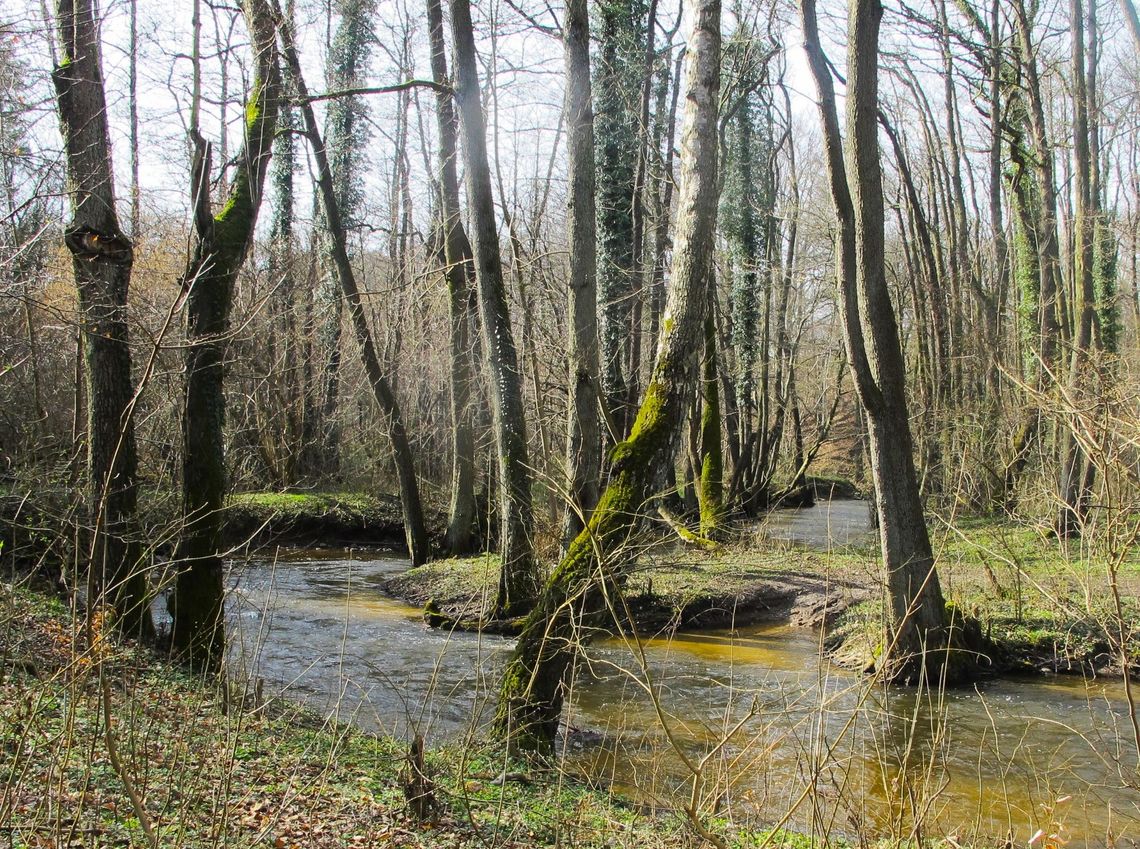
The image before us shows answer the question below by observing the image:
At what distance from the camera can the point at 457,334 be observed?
1554 cm

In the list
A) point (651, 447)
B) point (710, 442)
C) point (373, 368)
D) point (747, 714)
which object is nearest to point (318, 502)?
point (373, 368)

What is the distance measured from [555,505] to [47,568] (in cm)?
620

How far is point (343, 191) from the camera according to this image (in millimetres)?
23422

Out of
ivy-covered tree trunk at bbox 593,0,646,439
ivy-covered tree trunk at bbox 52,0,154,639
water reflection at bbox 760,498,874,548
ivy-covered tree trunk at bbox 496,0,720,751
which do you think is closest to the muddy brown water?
ivy-covered tree trunk at bbox 496,0,720,751

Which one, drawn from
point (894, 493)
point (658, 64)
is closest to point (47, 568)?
point (894, 493)

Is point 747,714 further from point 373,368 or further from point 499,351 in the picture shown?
point 373,368

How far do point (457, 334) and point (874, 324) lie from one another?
7.99 metres

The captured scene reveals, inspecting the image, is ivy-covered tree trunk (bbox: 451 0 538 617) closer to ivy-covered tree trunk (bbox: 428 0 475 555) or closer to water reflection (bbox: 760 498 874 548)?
ivy-covered tree trunk (bbox: 428 0 475 555)

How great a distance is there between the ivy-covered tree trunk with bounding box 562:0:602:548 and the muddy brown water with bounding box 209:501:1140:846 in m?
2.20

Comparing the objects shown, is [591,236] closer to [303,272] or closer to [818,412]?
[303,272]

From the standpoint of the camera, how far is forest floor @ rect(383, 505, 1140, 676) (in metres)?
9.99

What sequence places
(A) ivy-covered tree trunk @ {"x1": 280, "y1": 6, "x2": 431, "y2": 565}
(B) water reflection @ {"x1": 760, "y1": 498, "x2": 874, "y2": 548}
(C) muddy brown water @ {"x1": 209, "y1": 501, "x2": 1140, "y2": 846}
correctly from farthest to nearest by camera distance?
1. (B) water reflection @ {"x1": 760, "y1": 498, "x2": 874, "y2": 548}
2. (A) ivy-covered tree trunk @ {"x1": 280, "y1": 6, "x2": 431, "y2": 565}
3. (C) muddy brown water @ {"x1": 209, "y1": 501, "x2": 1140, "y2": 846}

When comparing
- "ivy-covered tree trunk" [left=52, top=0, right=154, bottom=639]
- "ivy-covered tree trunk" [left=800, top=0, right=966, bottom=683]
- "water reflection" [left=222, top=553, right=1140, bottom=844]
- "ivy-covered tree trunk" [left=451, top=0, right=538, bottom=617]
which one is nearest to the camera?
"water reflection" [left=222, top=553, right=1140, bottom=844]

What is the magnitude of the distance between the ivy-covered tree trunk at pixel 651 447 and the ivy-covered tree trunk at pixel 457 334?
8371mm
